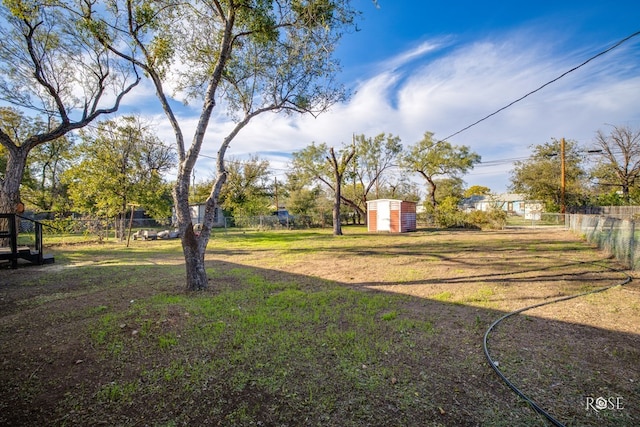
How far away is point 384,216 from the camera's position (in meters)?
21.8

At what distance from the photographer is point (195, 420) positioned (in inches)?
80.9

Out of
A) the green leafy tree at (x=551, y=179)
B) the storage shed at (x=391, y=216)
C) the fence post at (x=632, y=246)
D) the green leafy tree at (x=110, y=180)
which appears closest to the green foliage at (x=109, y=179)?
the green leafy tree at (x=110, y=180)

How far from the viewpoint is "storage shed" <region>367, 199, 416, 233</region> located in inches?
822

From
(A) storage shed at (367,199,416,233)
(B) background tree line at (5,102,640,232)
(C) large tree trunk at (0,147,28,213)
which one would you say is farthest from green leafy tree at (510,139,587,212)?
(C) large tree trunk at (0,147,28,213)

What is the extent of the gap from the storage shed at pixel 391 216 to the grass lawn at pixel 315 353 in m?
14.8

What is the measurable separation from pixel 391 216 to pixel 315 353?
19.1 meters

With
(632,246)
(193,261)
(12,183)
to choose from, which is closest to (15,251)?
(12,183)

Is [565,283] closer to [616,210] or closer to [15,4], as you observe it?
[15,4]

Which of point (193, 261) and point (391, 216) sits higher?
point (391, 216)

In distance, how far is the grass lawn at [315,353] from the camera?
2.15m

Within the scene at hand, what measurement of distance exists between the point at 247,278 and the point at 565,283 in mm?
6674

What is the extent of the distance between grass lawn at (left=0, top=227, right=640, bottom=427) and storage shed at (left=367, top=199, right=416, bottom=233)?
1484 centimetres

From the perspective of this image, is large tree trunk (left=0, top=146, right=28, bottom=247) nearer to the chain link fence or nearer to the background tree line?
the background tree line

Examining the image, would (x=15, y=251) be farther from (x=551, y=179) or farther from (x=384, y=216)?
(x=551, y=179)
